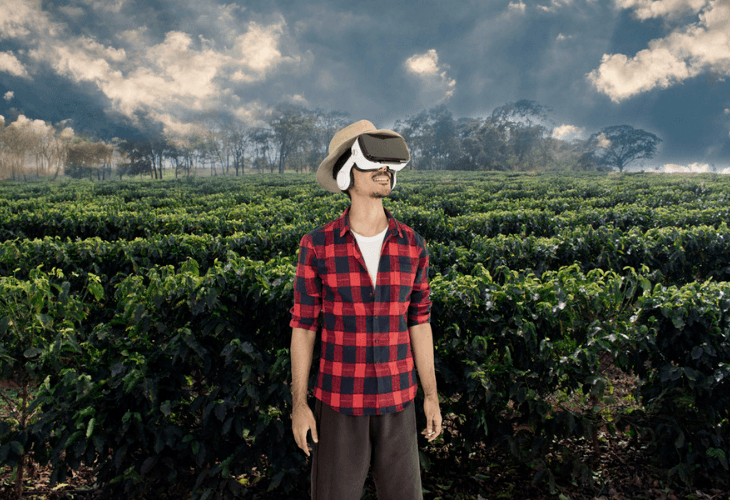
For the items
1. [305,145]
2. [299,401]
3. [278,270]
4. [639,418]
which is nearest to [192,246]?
[278,270]

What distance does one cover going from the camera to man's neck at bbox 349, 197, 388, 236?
1864mm

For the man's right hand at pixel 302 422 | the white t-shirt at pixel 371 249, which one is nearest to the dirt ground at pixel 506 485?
the man's right hand at pixel 302 422

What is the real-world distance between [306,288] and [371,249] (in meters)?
0.34

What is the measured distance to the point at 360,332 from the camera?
69.5 inches

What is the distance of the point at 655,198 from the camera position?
15750 millimetres

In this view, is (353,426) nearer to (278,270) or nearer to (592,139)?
(278,270)

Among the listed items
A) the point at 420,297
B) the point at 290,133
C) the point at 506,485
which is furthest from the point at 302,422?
the point at 290,133

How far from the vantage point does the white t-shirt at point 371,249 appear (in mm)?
1828

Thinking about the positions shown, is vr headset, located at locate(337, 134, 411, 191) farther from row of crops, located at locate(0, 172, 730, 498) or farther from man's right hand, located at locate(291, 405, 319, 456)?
row of crops, located at locate(0, 172, 730, 498)

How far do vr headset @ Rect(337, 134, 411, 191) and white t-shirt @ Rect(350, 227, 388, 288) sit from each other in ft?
0.99

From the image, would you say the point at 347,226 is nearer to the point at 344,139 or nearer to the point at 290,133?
the point at 344,139

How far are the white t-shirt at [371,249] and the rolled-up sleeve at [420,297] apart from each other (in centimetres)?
20

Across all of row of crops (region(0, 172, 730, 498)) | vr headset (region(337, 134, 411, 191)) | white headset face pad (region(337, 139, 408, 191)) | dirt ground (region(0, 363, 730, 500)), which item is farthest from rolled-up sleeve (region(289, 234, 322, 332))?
dirt ground (region(0, 363, 730, 500))

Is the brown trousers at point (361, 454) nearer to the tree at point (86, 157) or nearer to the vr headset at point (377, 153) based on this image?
the vr headset at point (377, 153)
